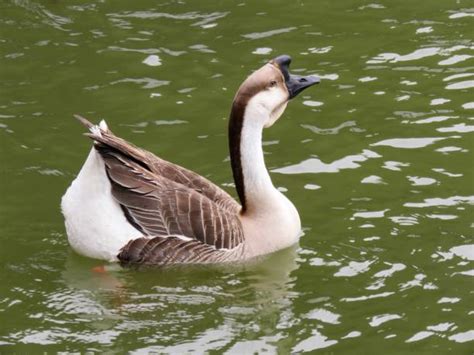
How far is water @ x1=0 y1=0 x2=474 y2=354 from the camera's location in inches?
400

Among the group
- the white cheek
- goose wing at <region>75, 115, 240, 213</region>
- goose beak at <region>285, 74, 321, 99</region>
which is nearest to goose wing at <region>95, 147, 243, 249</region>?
goose wing at <region>75, 115, 240, 213</region>

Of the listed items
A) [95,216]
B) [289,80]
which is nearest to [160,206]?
[95,216]

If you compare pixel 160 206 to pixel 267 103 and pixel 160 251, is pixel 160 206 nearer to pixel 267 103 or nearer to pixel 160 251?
pixel 160 251

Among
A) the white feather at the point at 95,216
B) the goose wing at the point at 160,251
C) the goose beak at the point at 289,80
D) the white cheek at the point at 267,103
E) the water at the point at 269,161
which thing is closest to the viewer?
the water at the point at 269,161

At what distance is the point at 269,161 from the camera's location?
1326 cm

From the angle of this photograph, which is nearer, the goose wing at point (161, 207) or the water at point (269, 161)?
the water at point (269, 161)

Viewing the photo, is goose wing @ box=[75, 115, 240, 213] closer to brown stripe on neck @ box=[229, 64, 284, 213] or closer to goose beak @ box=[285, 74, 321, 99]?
→ brown stripe on neck @ box=[229, 64, 284, 213]

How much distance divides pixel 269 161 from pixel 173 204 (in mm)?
2051

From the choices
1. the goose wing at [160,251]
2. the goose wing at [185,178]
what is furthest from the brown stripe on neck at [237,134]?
the goose wing at [160,251]

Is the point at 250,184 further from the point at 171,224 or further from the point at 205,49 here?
the point at 205,49

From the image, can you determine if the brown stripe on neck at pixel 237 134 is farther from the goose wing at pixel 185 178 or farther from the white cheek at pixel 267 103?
the goose wing at pixel 185 178

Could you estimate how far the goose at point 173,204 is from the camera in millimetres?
11312

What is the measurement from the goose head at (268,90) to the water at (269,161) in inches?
47.4

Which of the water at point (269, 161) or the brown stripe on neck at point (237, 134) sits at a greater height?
the brown stripe on neck at point (237, 134)
